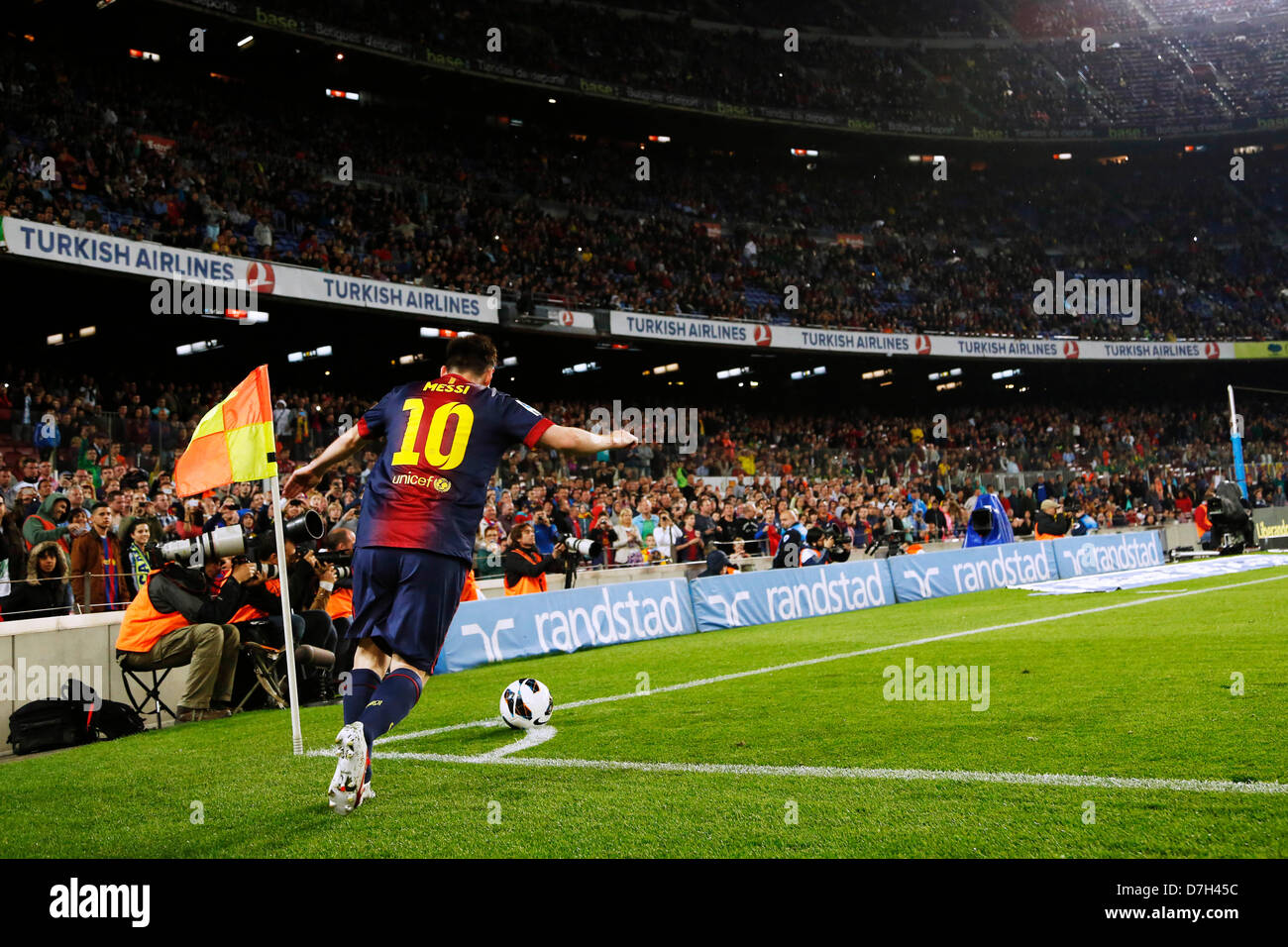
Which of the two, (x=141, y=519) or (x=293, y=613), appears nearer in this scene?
(x=293, y=613)

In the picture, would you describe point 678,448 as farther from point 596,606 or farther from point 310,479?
point 310,479

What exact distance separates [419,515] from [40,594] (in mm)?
6498

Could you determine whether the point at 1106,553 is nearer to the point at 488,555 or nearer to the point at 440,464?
the point at 488,555

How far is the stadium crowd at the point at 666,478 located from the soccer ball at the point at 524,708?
218 cm

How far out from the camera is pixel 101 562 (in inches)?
433

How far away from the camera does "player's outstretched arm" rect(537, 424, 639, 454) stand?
175 inches

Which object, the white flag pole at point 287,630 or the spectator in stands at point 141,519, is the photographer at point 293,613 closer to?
the white flag pole at point 287,630

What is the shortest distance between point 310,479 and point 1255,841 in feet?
13.5

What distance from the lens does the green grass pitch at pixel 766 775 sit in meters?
3.90

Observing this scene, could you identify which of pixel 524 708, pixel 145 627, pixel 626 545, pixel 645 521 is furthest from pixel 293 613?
pixel 645 521

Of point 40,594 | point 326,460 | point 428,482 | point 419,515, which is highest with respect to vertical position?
point 326,460

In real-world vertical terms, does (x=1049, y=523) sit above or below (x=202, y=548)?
below

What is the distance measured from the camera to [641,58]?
Answer: 36.1 meters

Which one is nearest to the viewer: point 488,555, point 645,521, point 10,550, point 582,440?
point 582,440
